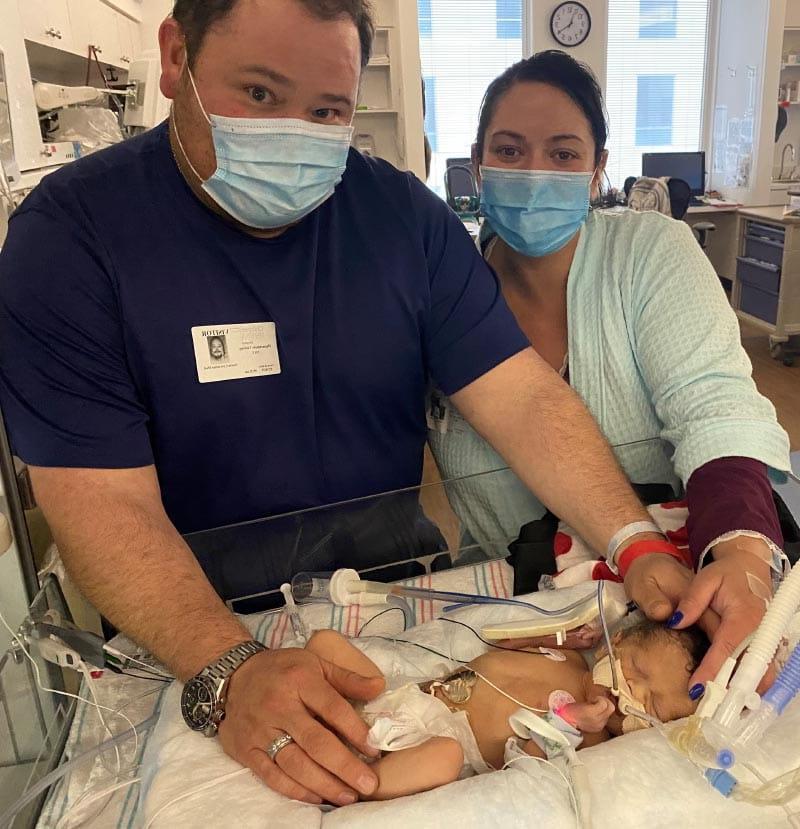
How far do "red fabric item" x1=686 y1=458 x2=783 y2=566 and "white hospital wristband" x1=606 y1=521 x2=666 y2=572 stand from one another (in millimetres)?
57

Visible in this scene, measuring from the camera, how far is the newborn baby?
92 centimetres

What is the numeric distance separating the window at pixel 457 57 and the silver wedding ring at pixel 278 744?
5899 mm

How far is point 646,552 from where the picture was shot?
3.76 feet

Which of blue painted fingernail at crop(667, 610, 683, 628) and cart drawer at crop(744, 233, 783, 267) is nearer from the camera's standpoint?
blue painted fingernail at crop(667, 610, 683, 628)

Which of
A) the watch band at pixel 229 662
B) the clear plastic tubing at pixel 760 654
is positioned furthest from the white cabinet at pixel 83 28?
the clear plastic tubing at pixel 760 654

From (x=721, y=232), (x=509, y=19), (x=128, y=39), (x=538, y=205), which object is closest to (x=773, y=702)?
(x=538, y=205)

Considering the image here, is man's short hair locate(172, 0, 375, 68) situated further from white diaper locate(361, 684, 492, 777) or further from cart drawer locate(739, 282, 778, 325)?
cart drawer locate(739, 282, 778, 325)

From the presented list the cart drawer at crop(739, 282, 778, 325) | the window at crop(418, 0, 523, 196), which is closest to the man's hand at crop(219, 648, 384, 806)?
the cart drawer at crop(739, 282, 778, 325)

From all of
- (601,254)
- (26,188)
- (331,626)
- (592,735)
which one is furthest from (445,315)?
(26,188)

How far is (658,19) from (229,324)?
22.6ft

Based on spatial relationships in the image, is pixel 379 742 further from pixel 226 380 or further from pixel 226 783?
pixel 226 380

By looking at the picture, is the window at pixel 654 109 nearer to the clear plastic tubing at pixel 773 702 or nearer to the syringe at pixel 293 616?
the syringe at pixel 293 616

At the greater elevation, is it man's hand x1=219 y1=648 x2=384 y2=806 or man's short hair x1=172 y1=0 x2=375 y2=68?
man's short hair x1=172 y1=0 x2=375 y2=68

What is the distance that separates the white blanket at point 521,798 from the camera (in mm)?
775
